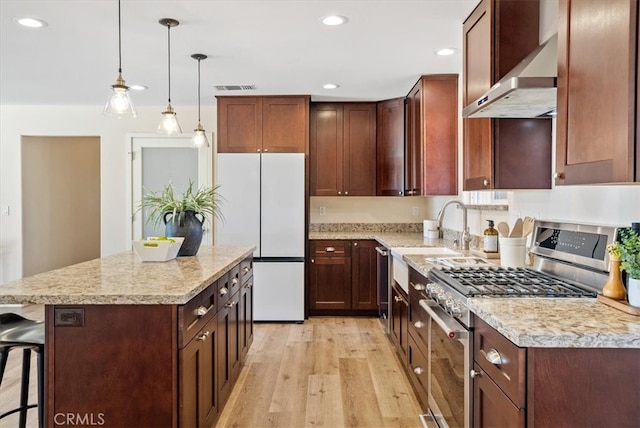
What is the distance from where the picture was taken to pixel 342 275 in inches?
193

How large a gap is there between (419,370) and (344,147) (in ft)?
9.78

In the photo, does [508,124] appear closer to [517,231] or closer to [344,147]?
[517,231]

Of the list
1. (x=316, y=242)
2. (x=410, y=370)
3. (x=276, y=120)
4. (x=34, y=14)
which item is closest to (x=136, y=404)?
(x=410, y=370)

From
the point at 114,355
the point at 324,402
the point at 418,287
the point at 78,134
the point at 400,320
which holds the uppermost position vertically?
the point at 78,134

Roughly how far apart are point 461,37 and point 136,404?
2.88 metres

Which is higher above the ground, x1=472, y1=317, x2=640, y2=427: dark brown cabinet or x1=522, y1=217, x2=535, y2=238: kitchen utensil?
x1=522, y1=217, x2=535, y2=238: kitchen utensil

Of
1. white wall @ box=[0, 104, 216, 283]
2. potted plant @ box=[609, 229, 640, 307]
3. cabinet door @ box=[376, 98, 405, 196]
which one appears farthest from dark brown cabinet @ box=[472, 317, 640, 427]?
white wall @ box=[0, 104, 216, 283]

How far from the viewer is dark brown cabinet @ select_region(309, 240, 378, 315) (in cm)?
489

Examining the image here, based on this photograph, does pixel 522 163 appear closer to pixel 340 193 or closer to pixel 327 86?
pixel 327 86

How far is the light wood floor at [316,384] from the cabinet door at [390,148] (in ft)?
5.17

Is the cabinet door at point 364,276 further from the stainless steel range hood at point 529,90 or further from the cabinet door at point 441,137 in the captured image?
the stainless steel range hood at point 529,90

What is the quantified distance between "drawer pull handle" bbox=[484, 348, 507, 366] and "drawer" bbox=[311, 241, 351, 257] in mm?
3396

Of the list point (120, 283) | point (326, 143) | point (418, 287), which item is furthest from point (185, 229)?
point (326, 143)

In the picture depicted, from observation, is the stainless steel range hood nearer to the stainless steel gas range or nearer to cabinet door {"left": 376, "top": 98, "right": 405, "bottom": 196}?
the stainless steel gas range
